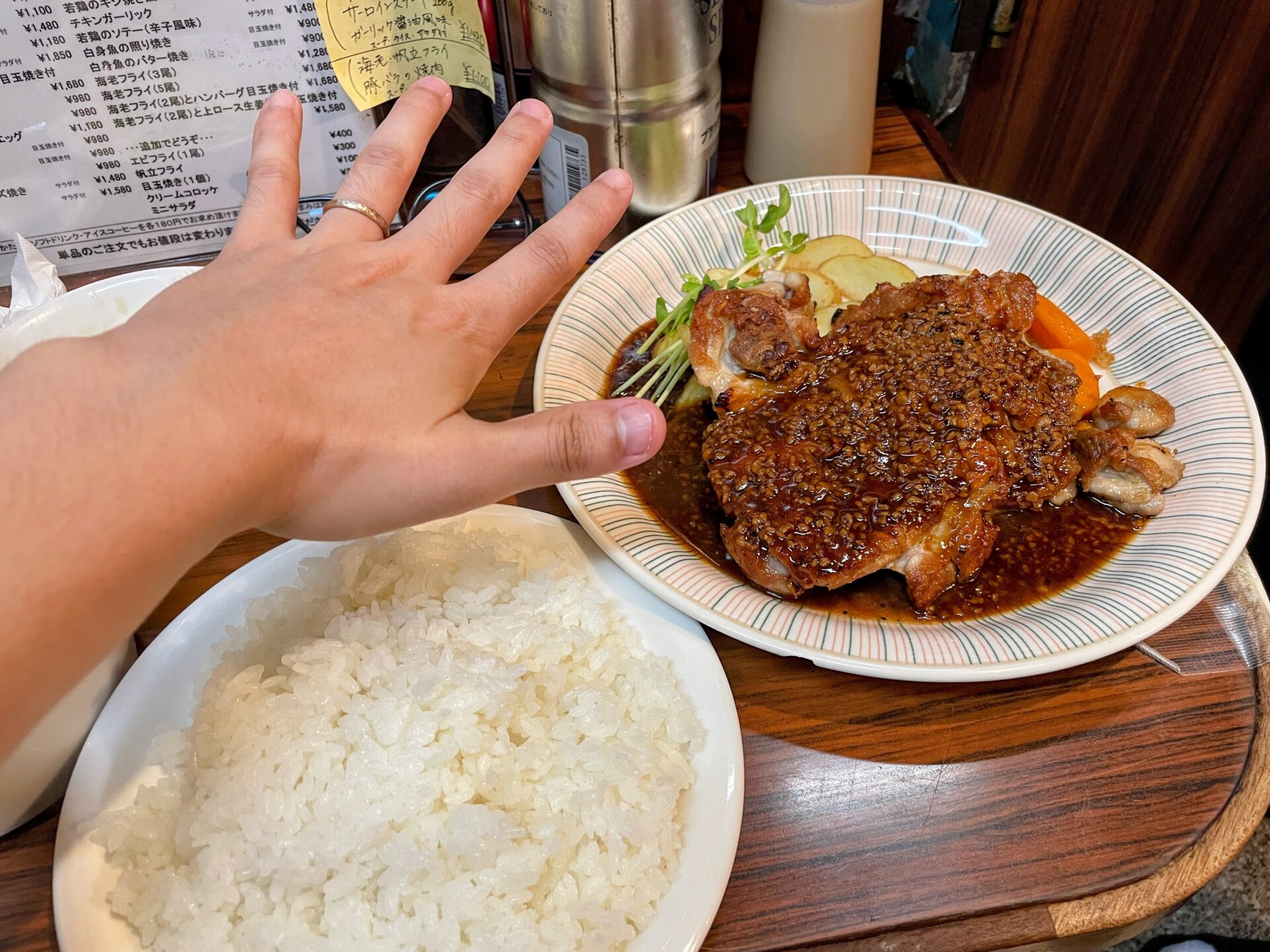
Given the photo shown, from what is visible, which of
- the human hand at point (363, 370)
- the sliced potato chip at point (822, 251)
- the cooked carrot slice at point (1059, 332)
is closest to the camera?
the human hand at point (363, 370)

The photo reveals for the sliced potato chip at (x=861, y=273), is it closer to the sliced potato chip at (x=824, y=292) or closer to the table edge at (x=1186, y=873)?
the sliced potato chip at (x=824, y=292)

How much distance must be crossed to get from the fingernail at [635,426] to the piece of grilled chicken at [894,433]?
58 cm

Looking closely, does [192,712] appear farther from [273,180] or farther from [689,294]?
[689,294]

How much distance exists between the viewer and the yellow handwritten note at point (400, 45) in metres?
2.00

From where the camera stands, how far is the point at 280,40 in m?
2.03

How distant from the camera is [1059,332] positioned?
7.22ft

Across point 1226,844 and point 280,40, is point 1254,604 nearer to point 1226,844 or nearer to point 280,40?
point 1226,844

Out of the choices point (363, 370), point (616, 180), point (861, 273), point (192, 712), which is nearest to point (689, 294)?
point (861, 273)

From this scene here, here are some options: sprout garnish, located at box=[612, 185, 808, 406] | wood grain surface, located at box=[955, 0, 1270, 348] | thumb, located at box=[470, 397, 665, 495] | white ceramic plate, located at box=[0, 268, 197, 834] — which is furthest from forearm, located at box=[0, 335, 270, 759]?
wood grain surface, located at box=[955, 0, 1270, 348]

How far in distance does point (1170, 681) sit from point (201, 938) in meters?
1.81

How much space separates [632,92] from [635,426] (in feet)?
4.59

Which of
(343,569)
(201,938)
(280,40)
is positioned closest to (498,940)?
(201,938)

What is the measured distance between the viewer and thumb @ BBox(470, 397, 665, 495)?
1201 mm

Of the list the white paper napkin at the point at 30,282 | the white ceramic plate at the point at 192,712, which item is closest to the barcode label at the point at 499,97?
the white paper napkin at the point at 30,282
